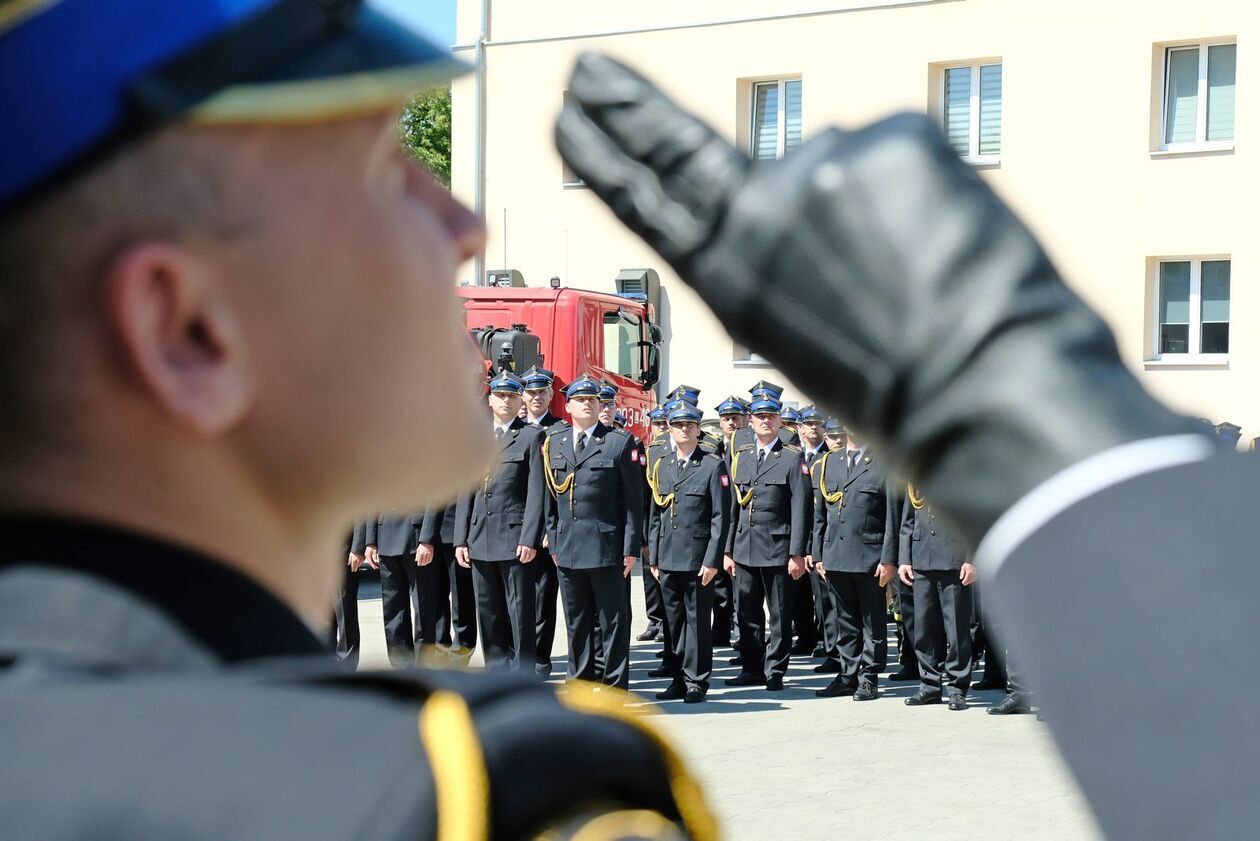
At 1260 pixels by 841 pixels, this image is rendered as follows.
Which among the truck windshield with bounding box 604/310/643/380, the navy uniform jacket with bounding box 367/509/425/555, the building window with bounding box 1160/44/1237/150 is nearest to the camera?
the navy uniform jacket with bounding box 367/509/425/555

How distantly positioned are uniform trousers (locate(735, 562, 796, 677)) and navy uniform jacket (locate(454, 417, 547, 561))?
1.42 metres

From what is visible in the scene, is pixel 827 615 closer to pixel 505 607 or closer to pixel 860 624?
pixel 860 624

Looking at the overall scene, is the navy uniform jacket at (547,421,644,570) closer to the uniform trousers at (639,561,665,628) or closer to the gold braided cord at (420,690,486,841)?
the uniform trousers at (639,561,665,628)

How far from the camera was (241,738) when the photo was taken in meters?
0.62

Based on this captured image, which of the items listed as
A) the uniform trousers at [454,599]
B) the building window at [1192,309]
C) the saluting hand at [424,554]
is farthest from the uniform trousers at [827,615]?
the building window at [1192,309]

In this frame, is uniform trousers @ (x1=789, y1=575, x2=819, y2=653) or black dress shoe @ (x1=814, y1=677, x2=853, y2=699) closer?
black dress shoe @ (x1=814, y1=677, x2=853, y2=699)

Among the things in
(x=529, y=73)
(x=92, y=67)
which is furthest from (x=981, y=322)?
(x=529, y=73)

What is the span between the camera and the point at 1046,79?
59.5 ft

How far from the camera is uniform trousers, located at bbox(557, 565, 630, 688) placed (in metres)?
9.28

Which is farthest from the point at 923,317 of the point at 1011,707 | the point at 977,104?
the point at 977,104

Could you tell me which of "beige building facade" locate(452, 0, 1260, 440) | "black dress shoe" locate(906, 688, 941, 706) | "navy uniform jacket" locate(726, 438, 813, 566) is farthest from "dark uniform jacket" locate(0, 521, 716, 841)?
"beige building facade" locate(452, 0, 1260, 440)

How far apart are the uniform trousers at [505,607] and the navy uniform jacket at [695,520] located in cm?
92

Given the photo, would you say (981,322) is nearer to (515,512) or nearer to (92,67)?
(92,67)

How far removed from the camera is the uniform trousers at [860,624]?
31.2ft
